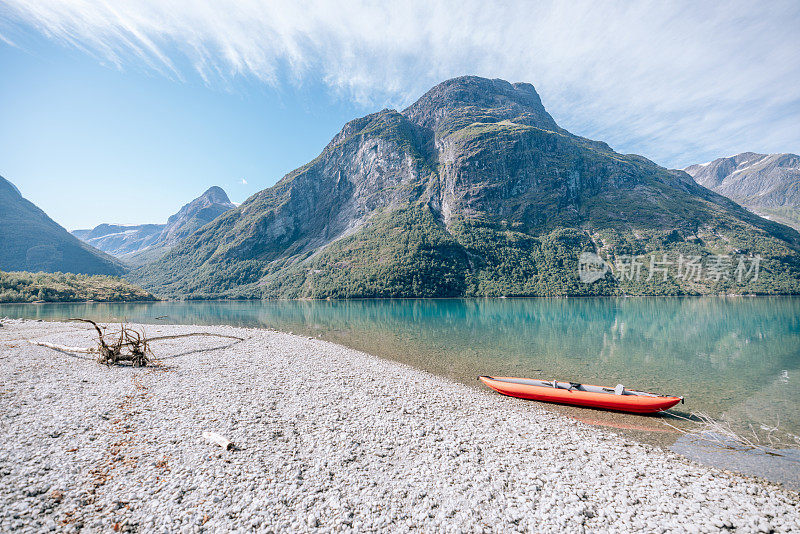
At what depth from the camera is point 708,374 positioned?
21531 millimetres

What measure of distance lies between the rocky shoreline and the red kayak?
1898 millimetres

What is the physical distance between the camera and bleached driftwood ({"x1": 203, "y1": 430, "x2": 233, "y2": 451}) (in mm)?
8773

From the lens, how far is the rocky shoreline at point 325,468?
643 cm

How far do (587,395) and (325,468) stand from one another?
12971mm

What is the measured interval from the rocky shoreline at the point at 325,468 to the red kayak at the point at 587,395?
6.23ft

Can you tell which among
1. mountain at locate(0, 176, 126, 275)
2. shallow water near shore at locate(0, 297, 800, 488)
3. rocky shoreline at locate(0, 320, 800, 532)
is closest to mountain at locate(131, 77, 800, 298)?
mountain at locate(0, 176, 126, 275)

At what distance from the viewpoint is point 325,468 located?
27.6ft

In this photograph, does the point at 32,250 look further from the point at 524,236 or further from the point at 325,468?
the point at 524,236

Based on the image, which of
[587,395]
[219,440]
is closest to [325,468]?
[219,440]

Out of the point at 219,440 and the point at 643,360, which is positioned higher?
the point at 219,440

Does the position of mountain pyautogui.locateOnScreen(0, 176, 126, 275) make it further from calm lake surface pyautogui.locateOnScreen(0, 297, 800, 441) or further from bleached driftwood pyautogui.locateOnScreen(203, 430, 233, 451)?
bleached driftwood pyautogui.locateOnScreen(203, 430, 233, 451)

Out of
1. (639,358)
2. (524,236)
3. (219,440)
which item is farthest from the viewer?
(524,236)

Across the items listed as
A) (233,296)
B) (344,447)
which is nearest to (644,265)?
(344,447)

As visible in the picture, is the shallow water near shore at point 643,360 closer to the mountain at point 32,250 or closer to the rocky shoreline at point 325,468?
the rocky shoreline at point 325,468
